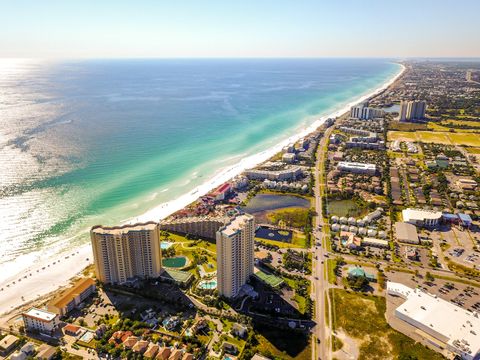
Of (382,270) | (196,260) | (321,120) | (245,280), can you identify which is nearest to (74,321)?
(196,260)

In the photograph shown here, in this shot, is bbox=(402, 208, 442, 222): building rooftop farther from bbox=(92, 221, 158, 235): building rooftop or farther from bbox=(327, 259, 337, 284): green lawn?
bbox=(92, 221, 158, 235): building rooftop

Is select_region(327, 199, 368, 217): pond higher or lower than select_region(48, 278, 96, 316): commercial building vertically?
lower

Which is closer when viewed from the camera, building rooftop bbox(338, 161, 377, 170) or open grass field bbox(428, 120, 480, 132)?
building rooftop bbox(338, 161, 377, 170)

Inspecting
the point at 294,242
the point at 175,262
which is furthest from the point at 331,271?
the point at 175,262

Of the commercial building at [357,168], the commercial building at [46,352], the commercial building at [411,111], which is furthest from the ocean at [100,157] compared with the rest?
the commercial building at [411,111]

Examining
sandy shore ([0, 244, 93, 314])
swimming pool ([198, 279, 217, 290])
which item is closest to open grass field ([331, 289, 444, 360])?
swimming pool ([198, 279, 217, 290])

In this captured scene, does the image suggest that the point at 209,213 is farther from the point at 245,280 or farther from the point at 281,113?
the point at 281,113

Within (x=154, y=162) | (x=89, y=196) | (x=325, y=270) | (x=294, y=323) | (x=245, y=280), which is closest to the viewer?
(x=294, y=323)
